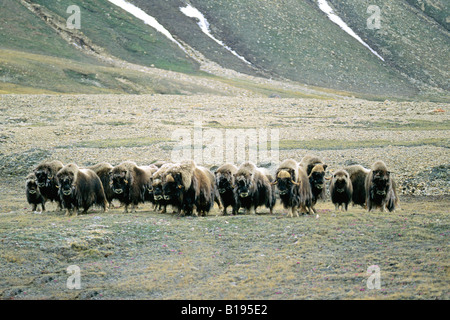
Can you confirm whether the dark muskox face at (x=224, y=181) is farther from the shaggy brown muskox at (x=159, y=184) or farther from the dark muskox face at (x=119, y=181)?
the dark muskox face at (x=119, y=181)

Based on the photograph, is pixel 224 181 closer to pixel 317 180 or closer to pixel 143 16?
pixel 317 180

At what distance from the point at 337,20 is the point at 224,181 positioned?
4678 inches

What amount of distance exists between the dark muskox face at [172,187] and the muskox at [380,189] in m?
6.15

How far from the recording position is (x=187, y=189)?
17156 millimetres

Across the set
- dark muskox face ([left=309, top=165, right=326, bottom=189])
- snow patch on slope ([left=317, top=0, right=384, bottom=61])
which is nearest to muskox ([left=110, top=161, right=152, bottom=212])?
dark muskox face ([left=309, top=165, right=326, bottom=189])

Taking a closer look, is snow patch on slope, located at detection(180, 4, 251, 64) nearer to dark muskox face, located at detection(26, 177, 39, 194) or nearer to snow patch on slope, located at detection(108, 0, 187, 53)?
snow patch on slope, located at detection(108, 0, 187, 53)

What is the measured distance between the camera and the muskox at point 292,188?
15805 mm

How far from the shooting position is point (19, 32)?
97.1m

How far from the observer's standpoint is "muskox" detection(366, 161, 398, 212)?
16.9m

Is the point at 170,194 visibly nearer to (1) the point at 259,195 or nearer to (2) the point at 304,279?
(1) the point at 259,195

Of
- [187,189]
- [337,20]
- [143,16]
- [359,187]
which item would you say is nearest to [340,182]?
[359,187]

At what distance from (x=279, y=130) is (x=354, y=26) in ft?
322
